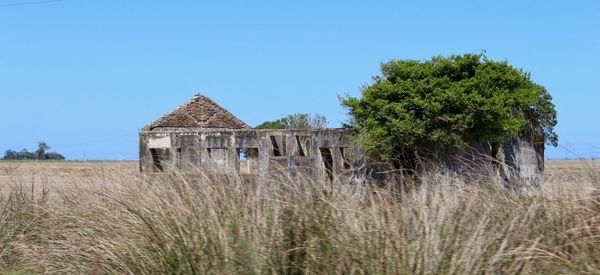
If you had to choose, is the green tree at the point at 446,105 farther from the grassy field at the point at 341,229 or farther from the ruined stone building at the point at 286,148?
the grassy field at the point at 341,229

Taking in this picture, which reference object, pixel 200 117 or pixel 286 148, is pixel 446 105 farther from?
pixel 200 117

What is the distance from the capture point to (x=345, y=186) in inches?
262

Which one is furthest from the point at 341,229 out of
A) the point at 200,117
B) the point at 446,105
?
the point at 200,117

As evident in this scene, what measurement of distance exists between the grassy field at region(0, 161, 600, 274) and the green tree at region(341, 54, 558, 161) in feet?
38.1

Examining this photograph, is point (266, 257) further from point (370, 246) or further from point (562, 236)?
point (562, 236)

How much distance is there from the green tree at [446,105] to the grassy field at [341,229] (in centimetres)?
1161

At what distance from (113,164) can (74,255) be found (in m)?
2.88

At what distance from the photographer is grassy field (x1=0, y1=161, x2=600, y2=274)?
527 centimetres

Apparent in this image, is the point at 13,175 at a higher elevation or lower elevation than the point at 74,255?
higher

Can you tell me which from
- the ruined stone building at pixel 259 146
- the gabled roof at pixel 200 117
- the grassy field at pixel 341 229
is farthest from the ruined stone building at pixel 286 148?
the grassy field at pixel 341 229

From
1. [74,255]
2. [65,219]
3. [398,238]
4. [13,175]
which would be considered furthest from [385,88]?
[398,238]

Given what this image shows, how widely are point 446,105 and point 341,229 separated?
1382 cm

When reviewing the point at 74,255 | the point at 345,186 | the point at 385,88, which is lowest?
the point at 74,255

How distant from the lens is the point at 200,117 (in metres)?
33.2
